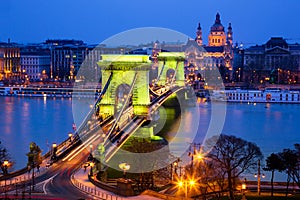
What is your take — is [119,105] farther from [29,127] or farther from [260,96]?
[260,96]

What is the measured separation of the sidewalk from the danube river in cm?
277

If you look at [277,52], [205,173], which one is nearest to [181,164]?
[205,173]

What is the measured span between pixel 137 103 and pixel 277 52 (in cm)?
2562

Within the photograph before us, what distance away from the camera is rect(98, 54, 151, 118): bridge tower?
44.6 ft

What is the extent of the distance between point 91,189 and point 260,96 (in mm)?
21325

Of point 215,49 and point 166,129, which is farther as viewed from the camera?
point 215,49

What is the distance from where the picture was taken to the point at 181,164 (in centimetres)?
970

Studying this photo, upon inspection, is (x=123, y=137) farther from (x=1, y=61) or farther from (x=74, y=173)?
(x=1, y=61)

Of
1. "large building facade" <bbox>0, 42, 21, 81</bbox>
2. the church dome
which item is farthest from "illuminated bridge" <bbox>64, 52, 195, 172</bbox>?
the church dome

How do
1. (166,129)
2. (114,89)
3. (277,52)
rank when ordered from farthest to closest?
(277,52) < (166,129) < (114,89)

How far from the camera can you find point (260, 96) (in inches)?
1065

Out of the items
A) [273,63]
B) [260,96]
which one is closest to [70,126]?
[260,96]

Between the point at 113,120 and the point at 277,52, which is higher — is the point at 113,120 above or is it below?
below

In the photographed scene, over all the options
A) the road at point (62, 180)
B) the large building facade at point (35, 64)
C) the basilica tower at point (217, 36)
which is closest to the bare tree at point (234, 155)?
the road at point (62, 180)
